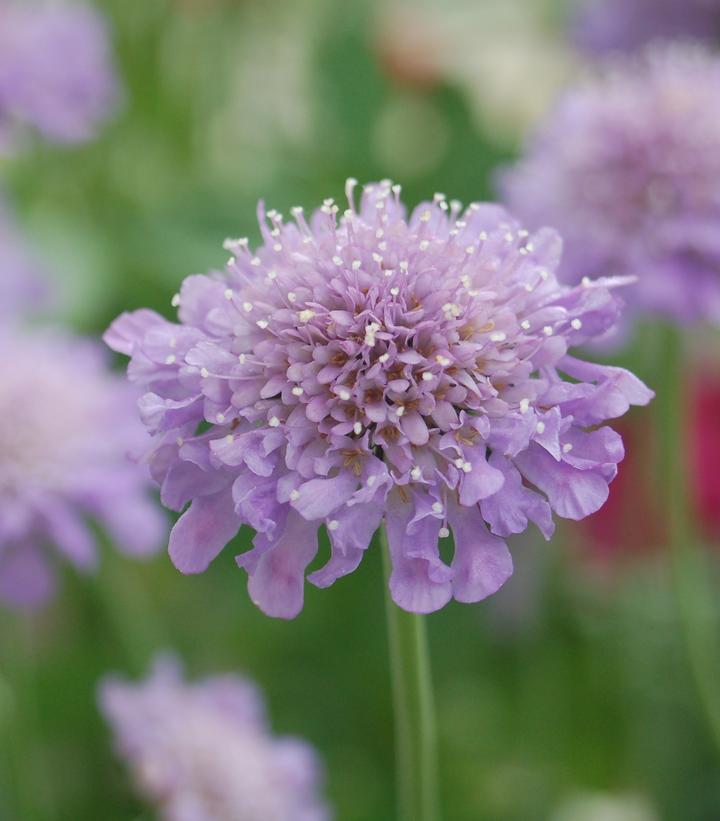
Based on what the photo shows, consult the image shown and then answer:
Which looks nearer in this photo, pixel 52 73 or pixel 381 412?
pixel 381 412

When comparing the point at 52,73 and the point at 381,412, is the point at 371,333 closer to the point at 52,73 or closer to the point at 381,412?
the point at 381,412

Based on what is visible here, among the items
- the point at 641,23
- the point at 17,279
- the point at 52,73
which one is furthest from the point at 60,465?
the point at 641,23

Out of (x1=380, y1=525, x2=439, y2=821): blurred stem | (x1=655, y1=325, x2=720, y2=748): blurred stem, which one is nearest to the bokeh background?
(x1=655, y1=325, x2=720, y2=748): blurred stem

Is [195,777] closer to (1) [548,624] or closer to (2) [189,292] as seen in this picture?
(2) [189,292]

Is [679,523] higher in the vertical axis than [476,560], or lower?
higher

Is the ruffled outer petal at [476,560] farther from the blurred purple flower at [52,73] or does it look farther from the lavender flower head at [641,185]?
the blurred purple flower at [52,73]
